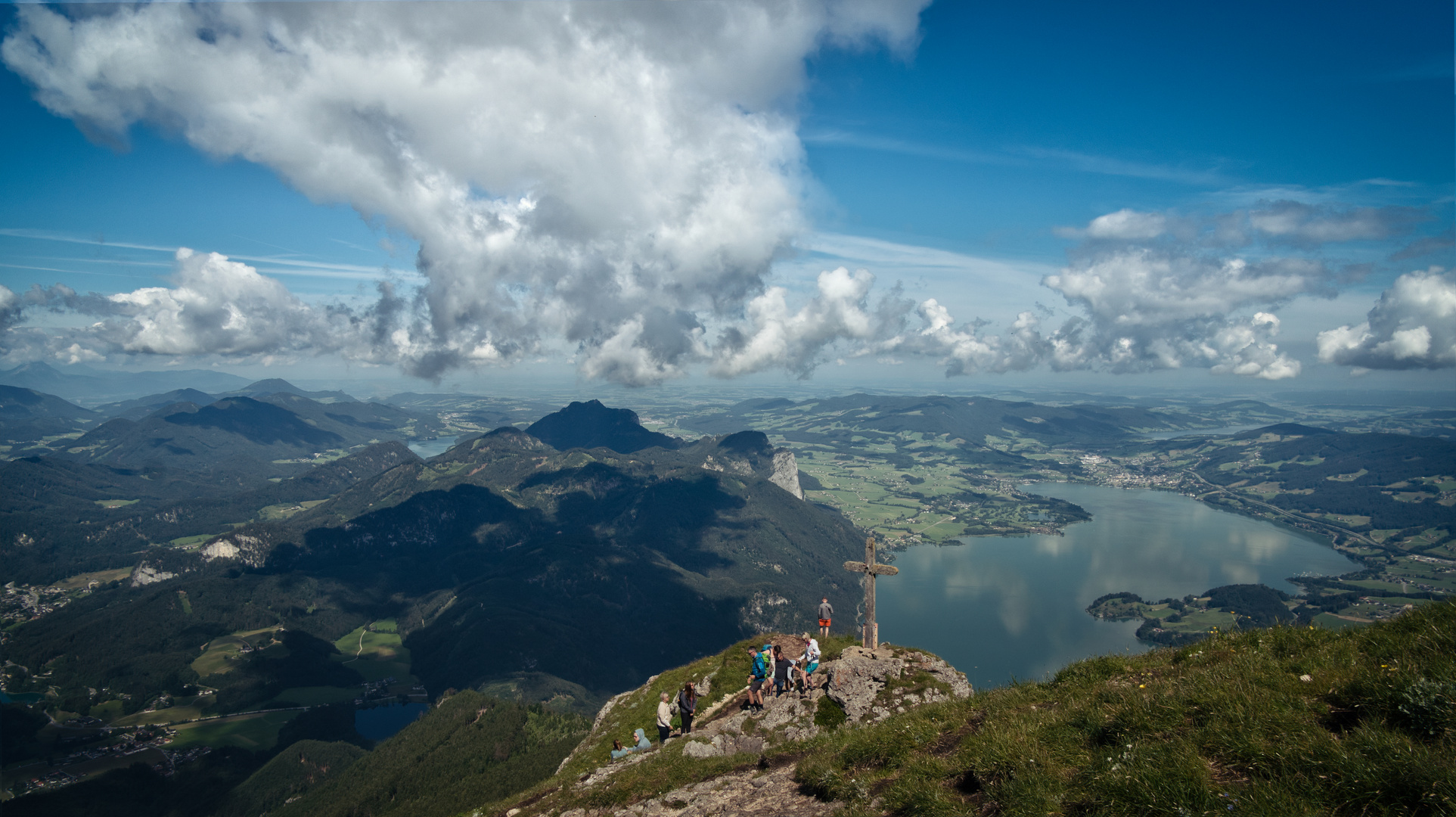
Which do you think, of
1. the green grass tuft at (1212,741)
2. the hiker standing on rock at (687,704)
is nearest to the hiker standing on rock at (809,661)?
the hiker standing on rock at (687,704)

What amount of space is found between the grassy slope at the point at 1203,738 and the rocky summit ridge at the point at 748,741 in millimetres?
2183

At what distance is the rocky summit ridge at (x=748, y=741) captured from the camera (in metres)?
14.2

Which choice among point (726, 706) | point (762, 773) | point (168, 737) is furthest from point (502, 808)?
point (168, 737)

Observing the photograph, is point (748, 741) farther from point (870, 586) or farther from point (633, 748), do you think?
point (870, 586)

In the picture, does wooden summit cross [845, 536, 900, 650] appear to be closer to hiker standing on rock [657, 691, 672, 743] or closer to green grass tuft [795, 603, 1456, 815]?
hiker standing on rock [657, 691, 672, 743]

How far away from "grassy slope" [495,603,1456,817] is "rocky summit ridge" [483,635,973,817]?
218 centimetres

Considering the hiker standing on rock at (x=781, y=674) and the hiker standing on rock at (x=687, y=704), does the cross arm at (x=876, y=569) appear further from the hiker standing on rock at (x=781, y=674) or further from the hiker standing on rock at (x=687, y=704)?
the hiker standing on rock at (x=687, y=704)

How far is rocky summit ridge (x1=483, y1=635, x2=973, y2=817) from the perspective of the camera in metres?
14.2

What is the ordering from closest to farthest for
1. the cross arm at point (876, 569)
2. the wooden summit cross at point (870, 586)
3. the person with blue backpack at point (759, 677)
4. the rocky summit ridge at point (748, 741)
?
1. the rocky summit ridge at point (748, 741)
2. the person with blue backpack at point (759, 677)
3. the wooden summit cross at point (870, 586)
4. the cross arm at point (876, 569)

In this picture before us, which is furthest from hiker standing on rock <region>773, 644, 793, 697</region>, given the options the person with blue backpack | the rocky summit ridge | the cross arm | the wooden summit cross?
the cross arm

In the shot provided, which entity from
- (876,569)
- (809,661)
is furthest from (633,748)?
(876,569)

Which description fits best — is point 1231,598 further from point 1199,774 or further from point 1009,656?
point 1199,774

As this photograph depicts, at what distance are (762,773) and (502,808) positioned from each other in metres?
14.9

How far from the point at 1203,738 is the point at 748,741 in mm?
16361
